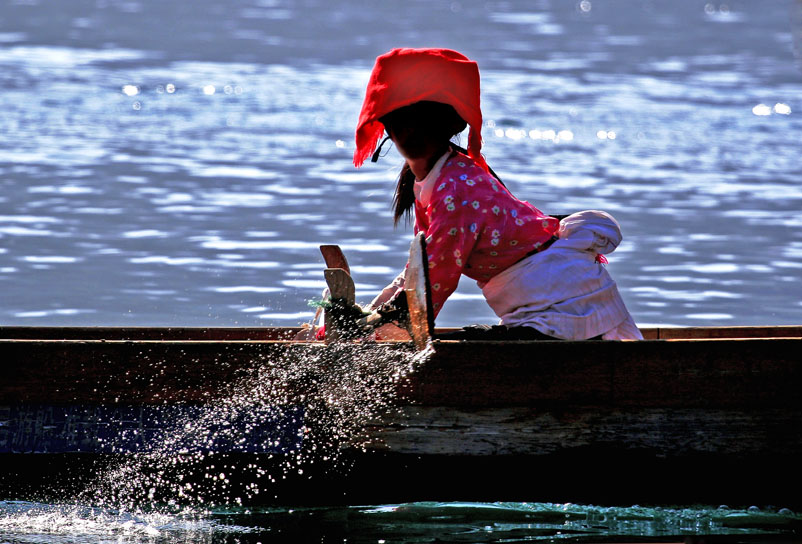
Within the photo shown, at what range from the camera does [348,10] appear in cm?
3331

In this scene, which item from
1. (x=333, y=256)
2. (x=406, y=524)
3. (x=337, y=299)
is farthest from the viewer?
(x=333, y=256)

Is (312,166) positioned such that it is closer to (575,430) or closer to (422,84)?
(422,84)

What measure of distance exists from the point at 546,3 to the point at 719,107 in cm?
2171

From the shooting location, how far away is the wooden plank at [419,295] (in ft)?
13.8

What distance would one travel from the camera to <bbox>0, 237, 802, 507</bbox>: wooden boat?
436cm

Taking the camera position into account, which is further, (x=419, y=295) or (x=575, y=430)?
(x=575, y=430)

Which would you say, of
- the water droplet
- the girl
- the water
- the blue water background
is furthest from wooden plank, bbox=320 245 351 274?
the water droplet

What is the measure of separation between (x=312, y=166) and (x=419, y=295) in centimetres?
852

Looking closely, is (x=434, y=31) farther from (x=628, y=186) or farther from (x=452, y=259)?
(x=452, y=259)

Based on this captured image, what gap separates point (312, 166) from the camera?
1266 centimetres

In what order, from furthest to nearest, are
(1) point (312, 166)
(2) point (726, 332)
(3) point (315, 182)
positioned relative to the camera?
1. (1) point (312, 166)
2. (3) point (315, 182)
3. (2) point (726, 332)

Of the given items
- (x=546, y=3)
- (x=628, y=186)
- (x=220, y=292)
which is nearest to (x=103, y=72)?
(x=628, y=186)

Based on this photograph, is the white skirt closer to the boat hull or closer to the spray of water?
the boat hull

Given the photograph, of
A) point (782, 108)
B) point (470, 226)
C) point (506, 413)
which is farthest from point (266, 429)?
point (782, 108)
